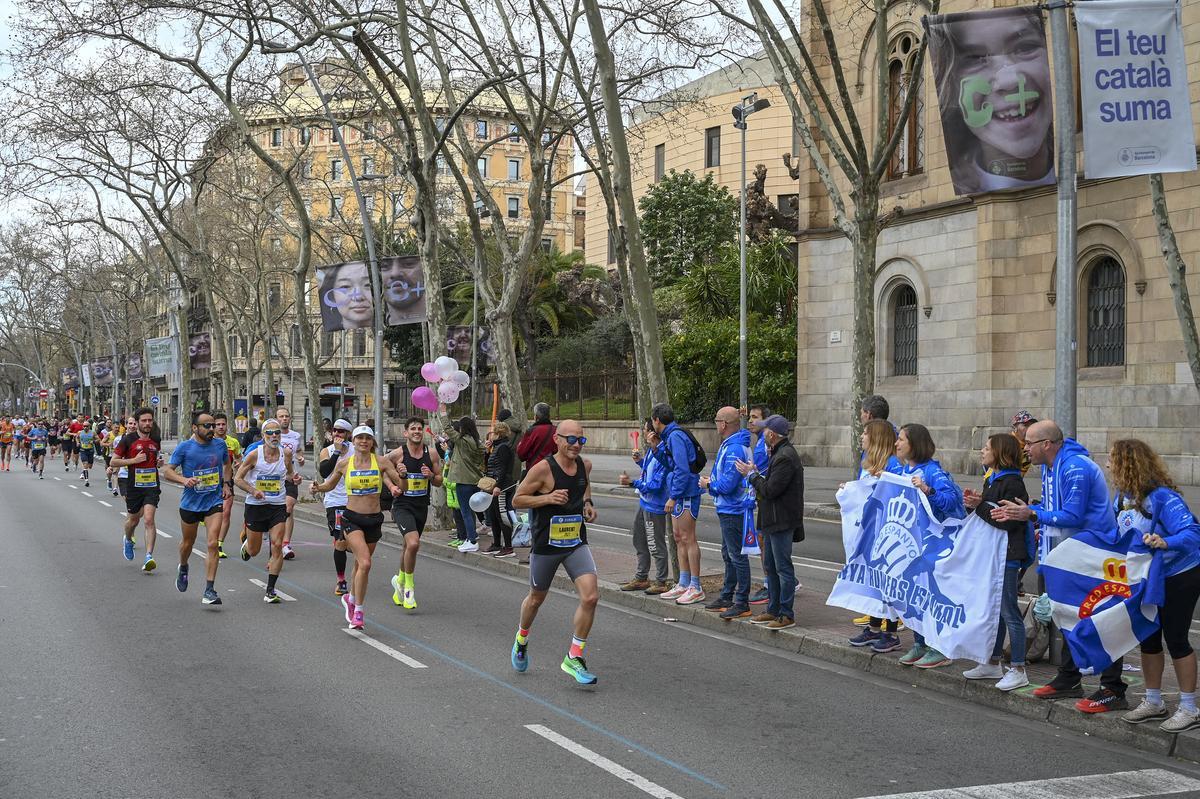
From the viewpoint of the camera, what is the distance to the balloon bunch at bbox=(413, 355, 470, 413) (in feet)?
62.1

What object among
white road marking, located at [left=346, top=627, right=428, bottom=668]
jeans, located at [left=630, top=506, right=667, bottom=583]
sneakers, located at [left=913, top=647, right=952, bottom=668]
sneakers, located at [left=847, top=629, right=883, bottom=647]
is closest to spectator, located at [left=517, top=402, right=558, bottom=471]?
jeans, located at [left=630, top=506, right=667, bottom=583]

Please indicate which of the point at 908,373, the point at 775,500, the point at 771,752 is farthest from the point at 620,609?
the point at 908,373

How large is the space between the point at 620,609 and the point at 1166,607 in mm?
6030

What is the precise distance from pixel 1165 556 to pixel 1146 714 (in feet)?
3.04

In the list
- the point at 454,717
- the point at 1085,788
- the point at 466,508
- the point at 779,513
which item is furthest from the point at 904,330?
the point at 1085,788

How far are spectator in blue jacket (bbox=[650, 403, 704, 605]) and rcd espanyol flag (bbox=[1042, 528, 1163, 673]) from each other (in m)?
4.28

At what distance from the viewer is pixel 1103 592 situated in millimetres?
7102

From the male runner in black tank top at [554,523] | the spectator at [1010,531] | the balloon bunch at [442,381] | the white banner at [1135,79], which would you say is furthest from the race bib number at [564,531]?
the balloon bunch at [442,381]

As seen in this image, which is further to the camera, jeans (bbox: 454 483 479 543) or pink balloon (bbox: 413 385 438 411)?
pink balloon (bbox: 413 385 438 411)

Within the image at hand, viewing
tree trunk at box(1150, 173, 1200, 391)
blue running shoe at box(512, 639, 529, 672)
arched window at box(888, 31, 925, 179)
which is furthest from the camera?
arched window at box(888, 31, 925, 179)

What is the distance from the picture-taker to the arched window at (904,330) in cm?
2986

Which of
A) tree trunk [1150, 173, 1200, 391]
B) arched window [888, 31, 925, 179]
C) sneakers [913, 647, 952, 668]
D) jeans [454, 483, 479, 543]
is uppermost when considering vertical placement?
arched window [888, 31, 925, 179]

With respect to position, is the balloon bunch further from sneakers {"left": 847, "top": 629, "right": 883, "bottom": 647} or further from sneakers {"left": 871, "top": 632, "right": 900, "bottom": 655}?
sneakers {"left": 871, "top": 632, "right": 900, "bottom": 655}

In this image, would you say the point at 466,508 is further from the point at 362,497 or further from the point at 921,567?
the point at 921,567
